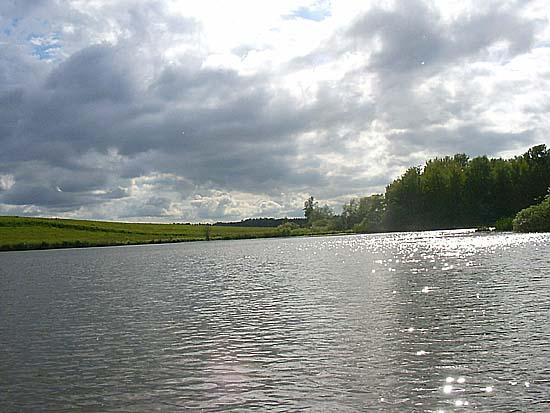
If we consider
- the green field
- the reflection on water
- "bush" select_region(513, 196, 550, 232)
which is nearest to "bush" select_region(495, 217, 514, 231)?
"bush" select_region(513, 196, 550, 232)

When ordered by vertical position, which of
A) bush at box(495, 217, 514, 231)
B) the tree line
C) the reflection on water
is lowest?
the reflection on water

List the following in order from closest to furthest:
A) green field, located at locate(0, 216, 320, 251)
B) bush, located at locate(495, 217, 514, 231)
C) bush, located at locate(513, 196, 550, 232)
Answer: bush, located at locate(513, 196, 550, 232), bush, located at locate(495, 217, 514, 231), green field, located at locate(0, 216, 320, 251)

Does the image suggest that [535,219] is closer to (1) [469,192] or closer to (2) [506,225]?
(2) [506,225]

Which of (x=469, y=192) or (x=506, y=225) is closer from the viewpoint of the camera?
(x=506, y=225)

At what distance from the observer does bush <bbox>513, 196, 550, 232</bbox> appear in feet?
417

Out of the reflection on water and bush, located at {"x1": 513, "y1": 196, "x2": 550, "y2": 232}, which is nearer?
the reflection on water

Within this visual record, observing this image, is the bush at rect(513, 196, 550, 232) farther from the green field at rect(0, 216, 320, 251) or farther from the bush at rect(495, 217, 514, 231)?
the green field at rect(0, 216, 320, 251)

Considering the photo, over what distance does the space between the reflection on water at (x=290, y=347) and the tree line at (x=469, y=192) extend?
138533 millimetres

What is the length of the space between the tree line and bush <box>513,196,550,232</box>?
39.4 metres

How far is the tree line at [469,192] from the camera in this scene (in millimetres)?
176750

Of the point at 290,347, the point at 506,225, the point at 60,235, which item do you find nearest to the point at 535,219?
the point at 506,225

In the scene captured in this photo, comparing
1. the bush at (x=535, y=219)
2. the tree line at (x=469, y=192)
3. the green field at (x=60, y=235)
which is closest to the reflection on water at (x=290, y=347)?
the bush at (x=535, y=219)

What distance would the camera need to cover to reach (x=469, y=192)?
185 metres

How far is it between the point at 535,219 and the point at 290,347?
117 meters
